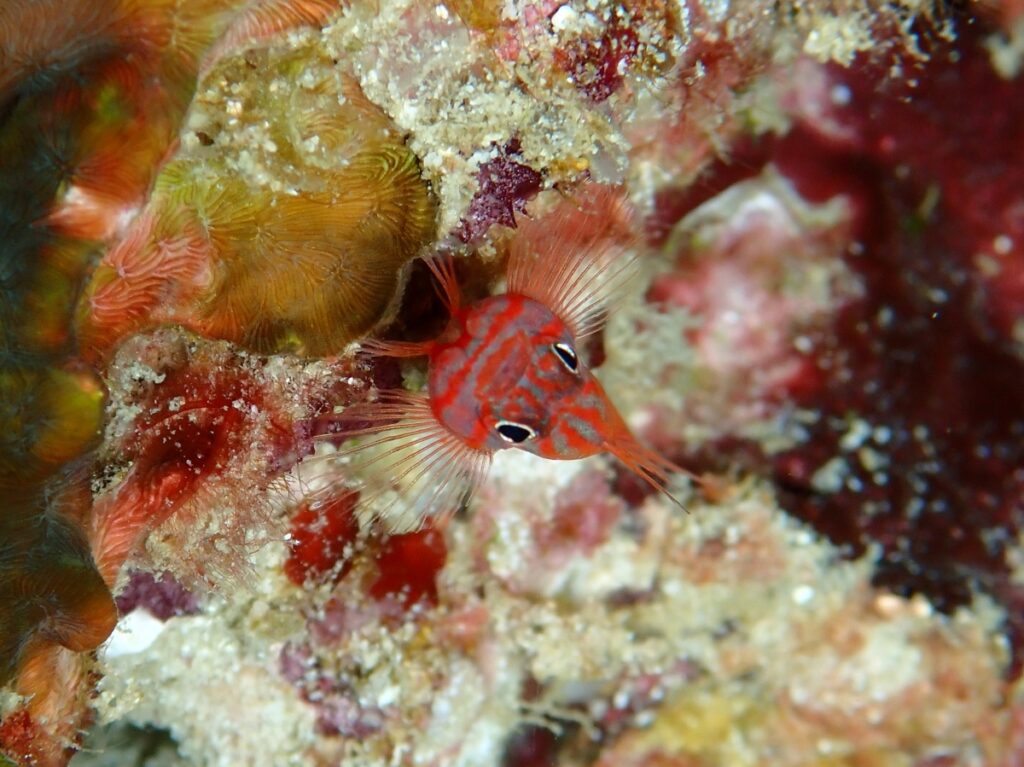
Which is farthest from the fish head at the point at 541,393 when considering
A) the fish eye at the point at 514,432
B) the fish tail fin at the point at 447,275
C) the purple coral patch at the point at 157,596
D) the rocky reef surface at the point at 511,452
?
the purple coral patch at the point at 157,596

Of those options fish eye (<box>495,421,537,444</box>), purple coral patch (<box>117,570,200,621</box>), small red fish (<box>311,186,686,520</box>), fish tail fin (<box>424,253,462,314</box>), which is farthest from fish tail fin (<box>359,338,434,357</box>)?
purple coral patch (<box>117,570,200,621</box>)

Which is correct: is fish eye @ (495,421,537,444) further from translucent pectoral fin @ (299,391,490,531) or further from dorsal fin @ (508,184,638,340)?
dorsal fin @ (508,184,638,340)

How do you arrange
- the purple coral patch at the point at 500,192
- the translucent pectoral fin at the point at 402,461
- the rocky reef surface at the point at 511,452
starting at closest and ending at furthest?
the rocky reef surface at the point at 511,452 < the purple coral patch at the point at 500,192 < the translucent pectoral fin at the point at 402,461

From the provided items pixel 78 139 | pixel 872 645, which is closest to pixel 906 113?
pixel 872 645

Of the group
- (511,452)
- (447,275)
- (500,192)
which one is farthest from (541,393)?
(511,452)

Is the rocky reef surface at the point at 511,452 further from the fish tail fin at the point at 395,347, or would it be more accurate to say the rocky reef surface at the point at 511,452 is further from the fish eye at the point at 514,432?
the fish eye at the point at 514,432

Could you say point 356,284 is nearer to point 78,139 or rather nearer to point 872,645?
point 78,139

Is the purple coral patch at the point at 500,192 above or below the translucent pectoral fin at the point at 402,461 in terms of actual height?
above

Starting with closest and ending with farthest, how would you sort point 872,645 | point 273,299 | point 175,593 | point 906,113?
point 273,299
point 175,593
point 906,113
point 872,645
